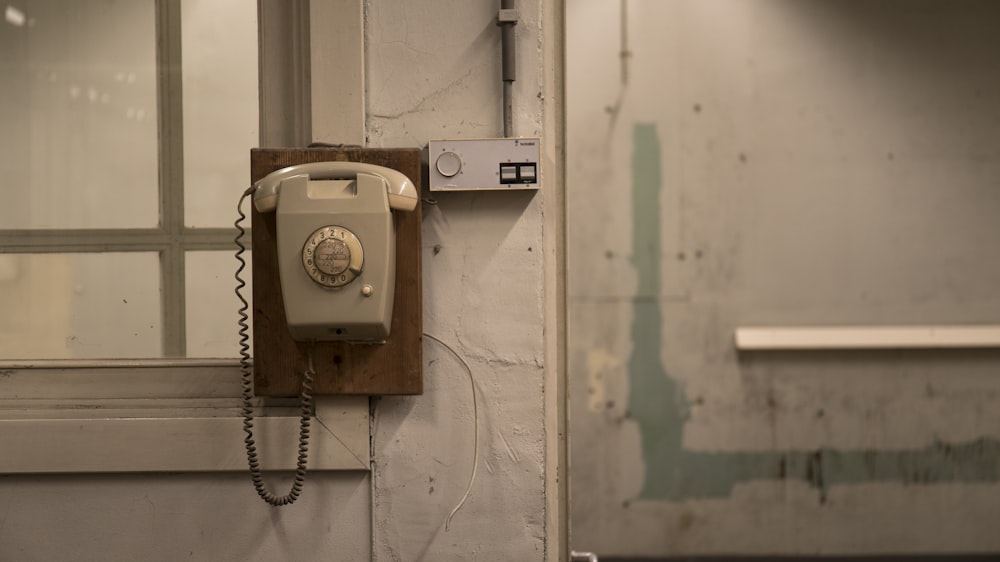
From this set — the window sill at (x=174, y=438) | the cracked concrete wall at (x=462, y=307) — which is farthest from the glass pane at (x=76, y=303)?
the cracked concrete wall at (x=462, y=307)

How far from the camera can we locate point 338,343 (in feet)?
3.99

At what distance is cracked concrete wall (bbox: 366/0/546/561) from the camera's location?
49.6 inches

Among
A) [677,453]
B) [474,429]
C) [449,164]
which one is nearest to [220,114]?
[449,164]

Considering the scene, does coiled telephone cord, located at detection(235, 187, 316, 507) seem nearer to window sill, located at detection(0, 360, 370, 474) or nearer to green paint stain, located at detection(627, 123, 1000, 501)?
window sill, located at detection(0, 360, 370, 474)

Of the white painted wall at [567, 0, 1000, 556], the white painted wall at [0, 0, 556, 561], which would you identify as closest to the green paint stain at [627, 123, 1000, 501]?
the white painted wall at [567, 0, 1000, 556]

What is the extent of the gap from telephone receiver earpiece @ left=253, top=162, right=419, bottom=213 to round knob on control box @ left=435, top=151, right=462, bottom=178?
0.09 metres

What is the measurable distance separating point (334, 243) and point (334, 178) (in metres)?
0.12

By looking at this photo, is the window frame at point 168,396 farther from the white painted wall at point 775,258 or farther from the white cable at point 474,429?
the white painted wall at point 775,258

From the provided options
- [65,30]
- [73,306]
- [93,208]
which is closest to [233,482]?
[73,306]

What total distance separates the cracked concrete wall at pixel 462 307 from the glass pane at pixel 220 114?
30cm

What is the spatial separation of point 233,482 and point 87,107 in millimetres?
809

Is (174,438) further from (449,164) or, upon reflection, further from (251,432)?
(449,164)

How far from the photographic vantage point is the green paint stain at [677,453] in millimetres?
2635

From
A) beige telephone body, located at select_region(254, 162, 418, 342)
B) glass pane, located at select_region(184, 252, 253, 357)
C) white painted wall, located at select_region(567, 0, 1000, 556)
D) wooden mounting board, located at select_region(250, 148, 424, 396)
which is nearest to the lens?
beige telephone body, located at select_region(254, 162, 418, 342)
